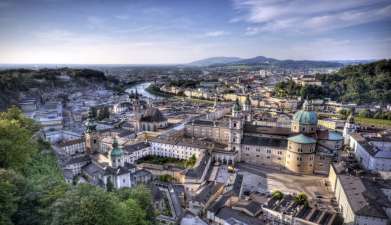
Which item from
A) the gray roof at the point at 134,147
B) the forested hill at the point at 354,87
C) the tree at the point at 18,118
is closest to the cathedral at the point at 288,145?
the gray roof at the point at 134,147

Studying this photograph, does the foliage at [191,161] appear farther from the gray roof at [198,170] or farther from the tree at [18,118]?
the tree at [18,118]

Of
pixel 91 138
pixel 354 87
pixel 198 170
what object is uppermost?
pixel 354 87

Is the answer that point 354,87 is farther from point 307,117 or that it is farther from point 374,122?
point 307,117

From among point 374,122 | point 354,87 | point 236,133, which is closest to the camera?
point 236,133

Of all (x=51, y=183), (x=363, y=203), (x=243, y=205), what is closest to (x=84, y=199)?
(x=51, y=183)

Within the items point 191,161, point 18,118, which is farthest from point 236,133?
point 18,118

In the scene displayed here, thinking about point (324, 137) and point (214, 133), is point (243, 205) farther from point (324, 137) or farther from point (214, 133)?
point (214, 133)

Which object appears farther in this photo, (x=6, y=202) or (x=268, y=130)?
(x=268, y=130)
